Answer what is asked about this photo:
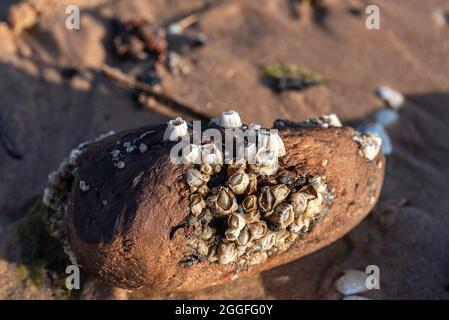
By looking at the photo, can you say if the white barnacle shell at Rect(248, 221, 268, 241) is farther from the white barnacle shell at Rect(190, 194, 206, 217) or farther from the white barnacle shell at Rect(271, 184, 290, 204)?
the white barnacle shell at Rect(190, 194, 206, 217)

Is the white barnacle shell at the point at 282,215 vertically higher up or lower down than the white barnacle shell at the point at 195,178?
lower down

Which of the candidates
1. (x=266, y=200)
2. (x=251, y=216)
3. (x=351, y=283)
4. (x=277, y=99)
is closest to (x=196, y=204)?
(x=251, y=216)

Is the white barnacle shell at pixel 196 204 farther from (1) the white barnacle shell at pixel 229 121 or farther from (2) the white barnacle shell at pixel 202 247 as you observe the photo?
(1) the white barnacle shell at pixel 229 121

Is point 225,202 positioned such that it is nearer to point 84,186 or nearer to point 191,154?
point 191,154

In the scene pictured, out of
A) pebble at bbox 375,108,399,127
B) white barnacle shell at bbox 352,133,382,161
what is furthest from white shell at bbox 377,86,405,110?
white barnacle shell at bbox 352,133,382,161

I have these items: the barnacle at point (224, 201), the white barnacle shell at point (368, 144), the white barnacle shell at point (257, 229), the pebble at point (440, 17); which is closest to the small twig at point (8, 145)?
the barnacle at point (224, 201)

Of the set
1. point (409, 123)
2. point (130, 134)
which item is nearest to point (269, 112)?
point (409, 123)
